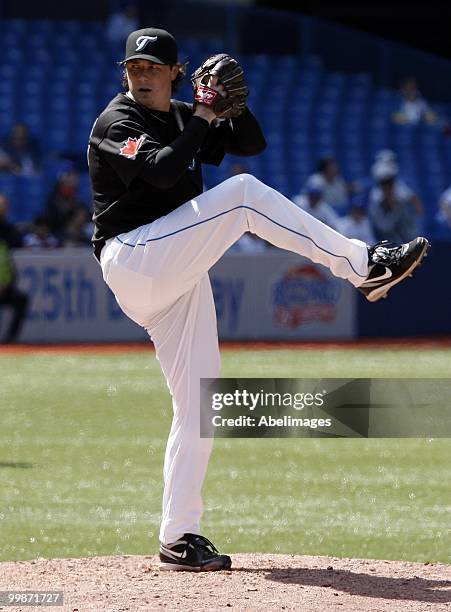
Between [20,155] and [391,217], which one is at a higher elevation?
[20,155]

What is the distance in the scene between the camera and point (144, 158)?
451cm

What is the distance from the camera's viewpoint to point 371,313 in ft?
50.5

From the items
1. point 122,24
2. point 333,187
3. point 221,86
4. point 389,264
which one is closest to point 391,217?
point 333,187

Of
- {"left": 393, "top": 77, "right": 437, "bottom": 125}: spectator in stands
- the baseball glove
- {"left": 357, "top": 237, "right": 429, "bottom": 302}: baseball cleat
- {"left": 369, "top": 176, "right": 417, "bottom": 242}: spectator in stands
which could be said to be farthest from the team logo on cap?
{"left": 393, "top": 77, "right": 437, "bottom": 125}: spectator in stands

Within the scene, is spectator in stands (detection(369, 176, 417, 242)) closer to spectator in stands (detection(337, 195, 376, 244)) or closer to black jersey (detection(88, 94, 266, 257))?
spectator in stands (detection(337, 195, 376, 244))

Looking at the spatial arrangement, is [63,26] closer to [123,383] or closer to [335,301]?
[335,301]

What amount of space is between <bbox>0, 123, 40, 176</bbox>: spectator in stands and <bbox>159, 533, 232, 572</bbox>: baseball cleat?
13.4 meters

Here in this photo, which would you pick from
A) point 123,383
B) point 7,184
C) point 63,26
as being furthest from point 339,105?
point 123,383

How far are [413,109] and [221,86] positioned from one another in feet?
54.2

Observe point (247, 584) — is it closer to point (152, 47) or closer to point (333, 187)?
point (152, 47)

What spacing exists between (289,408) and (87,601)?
94 centimetres

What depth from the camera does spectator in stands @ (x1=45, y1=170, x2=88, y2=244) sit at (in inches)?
599

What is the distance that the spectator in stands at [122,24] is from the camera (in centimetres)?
1962

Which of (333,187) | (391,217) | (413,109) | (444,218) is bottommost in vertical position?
(391,217)
